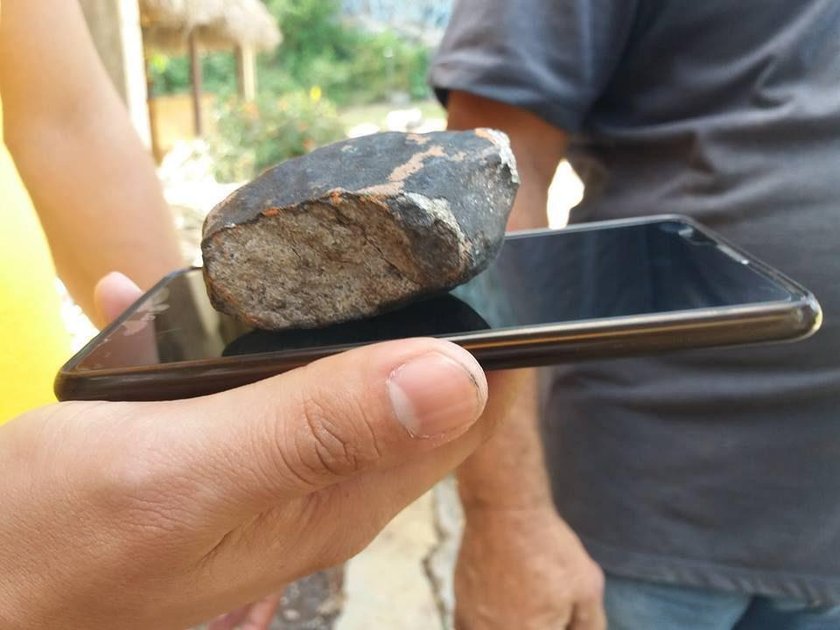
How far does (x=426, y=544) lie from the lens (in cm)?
190

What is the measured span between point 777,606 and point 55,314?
723mm

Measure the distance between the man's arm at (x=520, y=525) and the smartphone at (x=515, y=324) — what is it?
23cm

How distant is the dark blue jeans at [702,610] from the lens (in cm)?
74

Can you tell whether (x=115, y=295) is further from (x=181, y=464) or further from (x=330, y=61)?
(x=330, y=61)

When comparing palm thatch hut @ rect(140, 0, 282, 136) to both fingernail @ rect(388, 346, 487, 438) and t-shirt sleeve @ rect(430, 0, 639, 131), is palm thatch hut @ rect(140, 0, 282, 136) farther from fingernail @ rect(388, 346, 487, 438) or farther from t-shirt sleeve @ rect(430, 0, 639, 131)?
fingernail @ rect(388, 346, 487, 438)

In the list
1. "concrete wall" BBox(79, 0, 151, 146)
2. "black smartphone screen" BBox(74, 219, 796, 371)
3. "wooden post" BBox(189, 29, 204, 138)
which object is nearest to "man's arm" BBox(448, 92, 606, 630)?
"black smartphone screen" BBox(74, 219, 796, 371)

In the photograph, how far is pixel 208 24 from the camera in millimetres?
4551

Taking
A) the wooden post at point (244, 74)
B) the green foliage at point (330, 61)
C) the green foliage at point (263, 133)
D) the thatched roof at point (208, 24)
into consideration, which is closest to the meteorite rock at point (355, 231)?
the thatched roof at point (208, 24)

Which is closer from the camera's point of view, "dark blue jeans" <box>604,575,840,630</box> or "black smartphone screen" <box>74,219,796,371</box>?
"black smartphone screen" <box>74,219,796,371</box>

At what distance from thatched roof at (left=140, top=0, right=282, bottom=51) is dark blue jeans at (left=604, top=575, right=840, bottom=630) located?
9.55ft

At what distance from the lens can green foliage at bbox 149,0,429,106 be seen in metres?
9.41

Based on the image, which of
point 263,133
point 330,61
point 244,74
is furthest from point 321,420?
point 330,61

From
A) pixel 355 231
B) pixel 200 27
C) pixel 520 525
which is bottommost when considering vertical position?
pixel 520 525

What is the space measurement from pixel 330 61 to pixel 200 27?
223 inches
